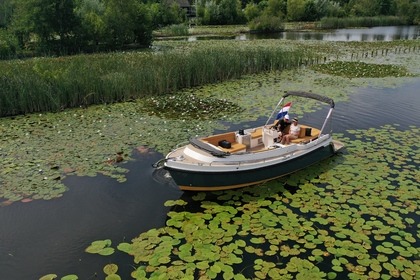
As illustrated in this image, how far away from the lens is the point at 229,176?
9.34 meters

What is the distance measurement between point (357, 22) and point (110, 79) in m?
63.7

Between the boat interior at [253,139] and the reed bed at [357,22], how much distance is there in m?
61.2

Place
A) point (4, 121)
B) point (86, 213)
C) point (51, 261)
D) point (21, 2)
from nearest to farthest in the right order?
point (51, 261) → point (86, 213) → point (4, 121) → point (21, 2)

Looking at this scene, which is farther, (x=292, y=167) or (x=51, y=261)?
(x=292, y=167)

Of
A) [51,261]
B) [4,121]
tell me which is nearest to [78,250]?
[51,261]

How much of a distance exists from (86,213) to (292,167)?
5.77 metres

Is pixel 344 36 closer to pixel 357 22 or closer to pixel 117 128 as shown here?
pixel 357 22

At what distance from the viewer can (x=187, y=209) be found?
29.9 feet

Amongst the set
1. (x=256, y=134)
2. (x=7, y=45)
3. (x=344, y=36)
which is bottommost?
(x=256, y=134)

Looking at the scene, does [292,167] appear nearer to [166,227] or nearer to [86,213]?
[166,227]

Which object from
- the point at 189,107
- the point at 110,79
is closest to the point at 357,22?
the point at 189,107

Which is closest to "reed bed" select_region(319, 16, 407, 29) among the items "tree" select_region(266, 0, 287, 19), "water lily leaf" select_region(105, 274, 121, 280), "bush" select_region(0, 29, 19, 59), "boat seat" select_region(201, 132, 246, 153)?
"tree" select_region(266, 0, 287, 19)

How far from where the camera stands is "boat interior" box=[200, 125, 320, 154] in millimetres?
10588

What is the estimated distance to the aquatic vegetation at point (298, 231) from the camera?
693 cm
